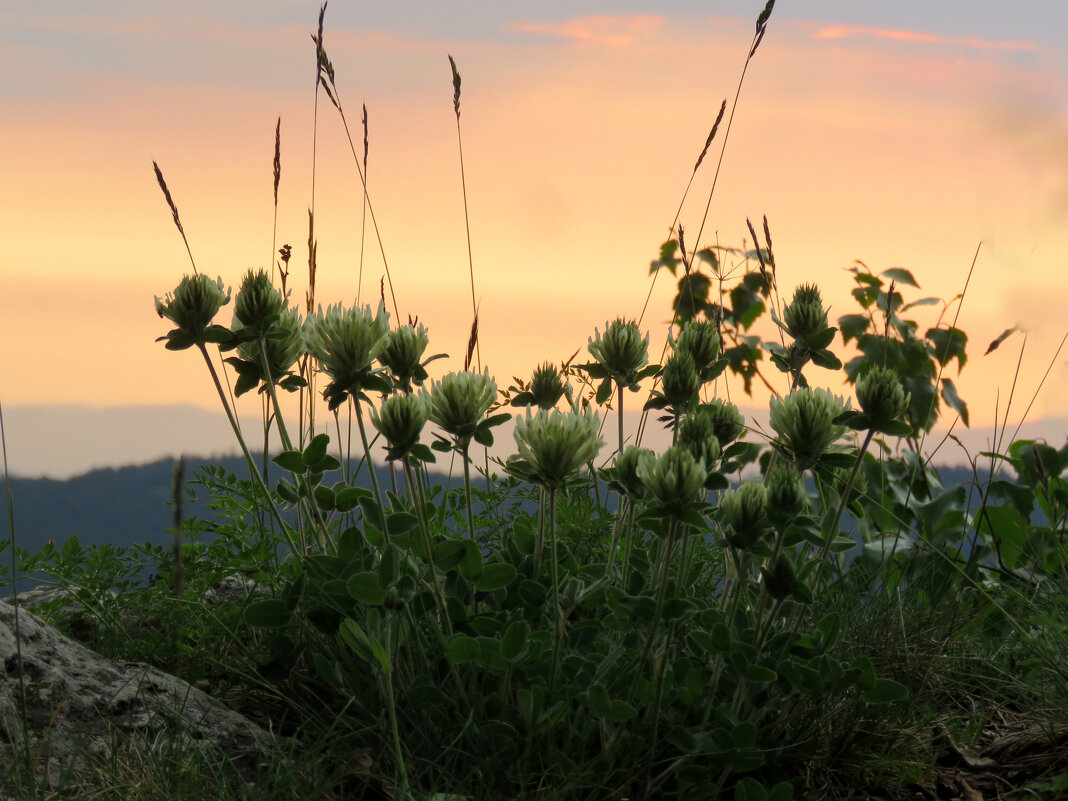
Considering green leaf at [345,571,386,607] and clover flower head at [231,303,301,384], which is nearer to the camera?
green leaf at [345,571,386,607]

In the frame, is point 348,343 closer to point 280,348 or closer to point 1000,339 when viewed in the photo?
point 280,348

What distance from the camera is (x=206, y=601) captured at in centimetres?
346

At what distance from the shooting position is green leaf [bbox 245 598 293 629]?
7.91ft

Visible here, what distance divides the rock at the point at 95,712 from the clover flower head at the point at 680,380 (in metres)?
1.37

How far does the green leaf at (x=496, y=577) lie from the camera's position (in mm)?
2328

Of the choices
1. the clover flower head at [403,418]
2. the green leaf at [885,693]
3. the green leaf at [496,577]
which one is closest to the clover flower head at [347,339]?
the clover flower head at [403,418]

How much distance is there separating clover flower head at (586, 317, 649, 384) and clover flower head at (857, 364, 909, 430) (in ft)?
2.02

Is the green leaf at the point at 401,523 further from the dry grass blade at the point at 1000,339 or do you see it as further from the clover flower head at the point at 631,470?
the dry grass blade at the point at 1000,339

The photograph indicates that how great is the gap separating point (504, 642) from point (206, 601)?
1.77 metres

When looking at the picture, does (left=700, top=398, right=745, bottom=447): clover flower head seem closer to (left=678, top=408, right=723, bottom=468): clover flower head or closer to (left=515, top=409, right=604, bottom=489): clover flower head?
(left=678, top=408, right=723, bottom=468): clover flower head

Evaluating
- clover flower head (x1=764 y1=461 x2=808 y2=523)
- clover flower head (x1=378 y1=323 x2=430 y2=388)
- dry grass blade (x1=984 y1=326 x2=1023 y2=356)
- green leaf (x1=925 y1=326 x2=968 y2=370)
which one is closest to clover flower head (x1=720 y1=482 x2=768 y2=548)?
clover flower head (x1=764 y1=461 x2=808 y2=523)

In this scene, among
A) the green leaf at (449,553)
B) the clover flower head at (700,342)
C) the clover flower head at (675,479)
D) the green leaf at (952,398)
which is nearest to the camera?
the clover flower head at (675,479)

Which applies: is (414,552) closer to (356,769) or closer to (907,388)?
(356,769)

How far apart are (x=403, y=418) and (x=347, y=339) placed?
0.75 feet
